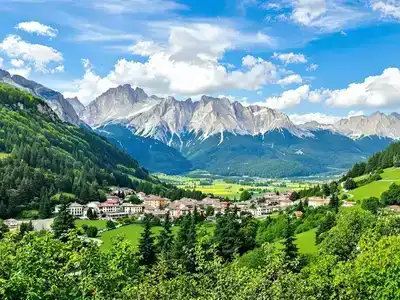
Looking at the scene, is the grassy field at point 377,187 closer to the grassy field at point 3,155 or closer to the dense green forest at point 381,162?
the dense green forest at point 381,162

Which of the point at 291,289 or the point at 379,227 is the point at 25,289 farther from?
the point at 379,227

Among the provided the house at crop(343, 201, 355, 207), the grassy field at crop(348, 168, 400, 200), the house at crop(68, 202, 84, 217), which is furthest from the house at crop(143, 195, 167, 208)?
the house at crop(343, 201, 355, 207)

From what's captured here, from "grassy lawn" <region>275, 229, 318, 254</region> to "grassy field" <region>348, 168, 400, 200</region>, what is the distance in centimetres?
2964

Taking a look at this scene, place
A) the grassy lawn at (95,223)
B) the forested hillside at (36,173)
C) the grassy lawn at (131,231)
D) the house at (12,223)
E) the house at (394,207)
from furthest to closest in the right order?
1. the forested hillside at (36,173)
2. the grassy lawn at (95,223)
3. the house at (12,223)
4. the grassy lawn at (131,231)
5. the house at (394,207)

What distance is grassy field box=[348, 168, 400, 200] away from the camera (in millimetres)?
105463

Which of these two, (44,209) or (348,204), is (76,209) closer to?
(44,209)

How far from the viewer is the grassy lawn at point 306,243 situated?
66.7 metres

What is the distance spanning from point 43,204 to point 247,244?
69112mm

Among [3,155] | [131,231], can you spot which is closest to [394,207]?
[131,231]

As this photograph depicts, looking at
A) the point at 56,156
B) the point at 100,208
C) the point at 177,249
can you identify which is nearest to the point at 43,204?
the point at 100,208

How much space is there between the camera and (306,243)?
7250cm

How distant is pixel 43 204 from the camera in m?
121

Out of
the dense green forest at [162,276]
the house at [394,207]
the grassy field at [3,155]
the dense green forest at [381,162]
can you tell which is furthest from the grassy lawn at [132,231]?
the dense green forest at [162,276]

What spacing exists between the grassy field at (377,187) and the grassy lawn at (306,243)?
97.2ft
